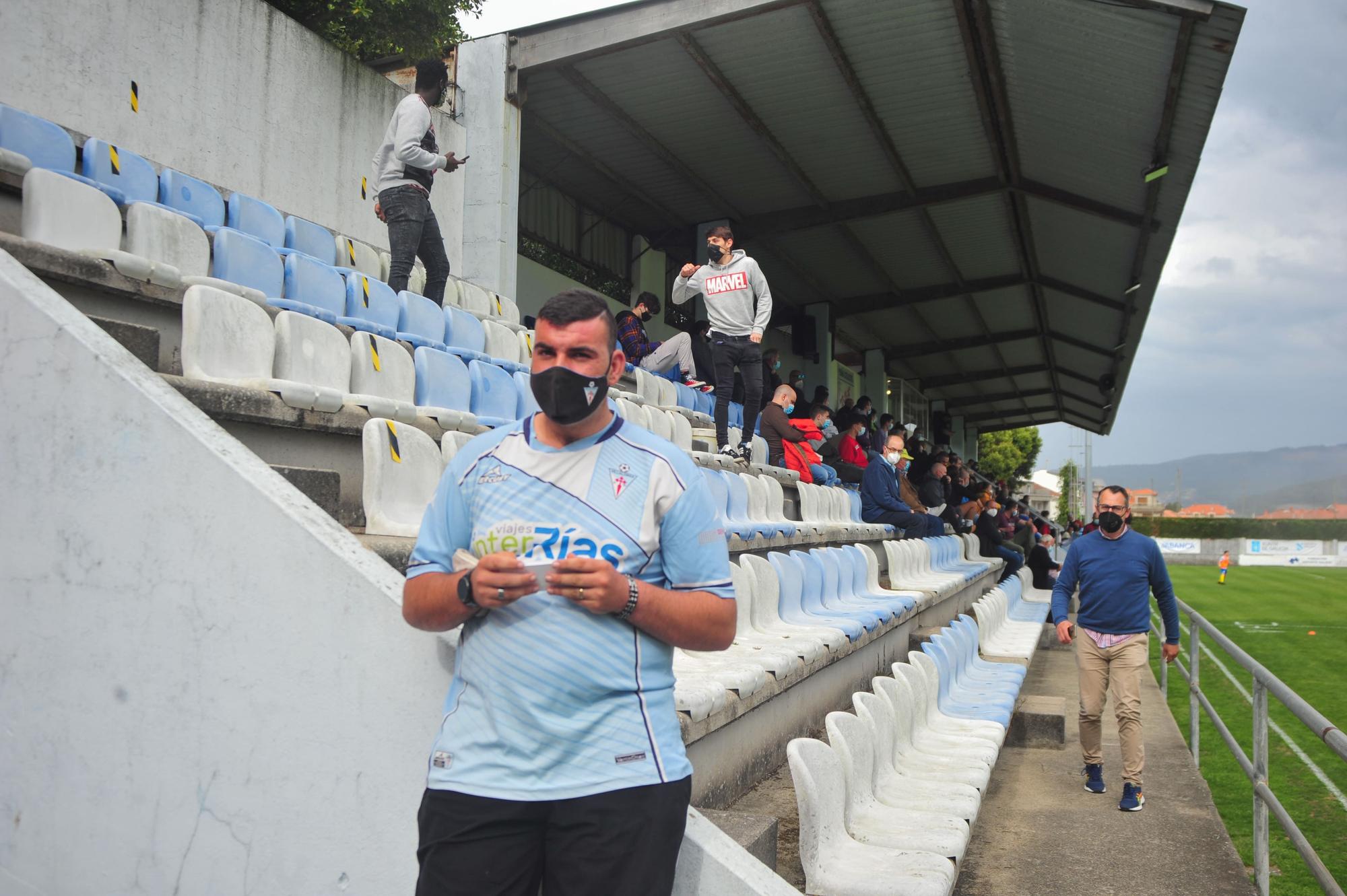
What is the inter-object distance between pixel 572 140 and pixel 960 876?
10.6 m

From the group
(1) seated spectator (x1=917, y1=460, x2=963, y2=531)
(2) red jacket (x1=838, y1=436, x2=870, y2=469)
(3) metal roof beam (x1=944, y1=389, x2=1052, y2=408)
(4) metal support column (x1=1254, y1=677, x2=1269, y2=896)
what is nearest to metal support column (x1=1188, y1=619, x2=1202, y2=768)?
(4) metal support column (x1=1254, y1=677, x2=1269, y2=896)

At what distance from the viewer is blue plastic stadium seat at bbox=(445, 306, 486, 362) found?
6207 mm

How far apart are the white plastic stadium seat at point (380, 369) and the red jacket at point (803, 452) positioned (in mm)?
4689

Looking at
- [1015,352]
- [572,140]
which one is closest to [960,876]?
[572,140]

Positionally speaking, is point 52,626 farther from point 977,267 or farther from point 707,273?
point 977,267

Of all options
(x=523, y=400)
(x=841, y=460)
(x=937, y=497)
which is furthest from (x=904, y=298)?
(x=523, y=400)

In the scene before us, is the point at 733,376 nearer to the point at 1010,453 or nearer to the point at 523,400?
the point at 523,400

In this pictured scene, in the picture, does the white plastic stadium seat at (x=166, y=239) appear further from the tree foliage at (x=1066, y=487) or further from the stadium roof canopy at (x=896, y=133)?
the tree foliage at (x=1066, y=487)

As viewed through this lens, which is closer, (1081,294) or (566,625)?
(566,625)

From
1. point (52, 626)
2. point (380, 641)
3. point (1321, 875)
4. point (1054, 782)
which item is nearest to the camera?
point (380, 641)

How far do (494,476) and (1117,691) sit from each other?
440cm

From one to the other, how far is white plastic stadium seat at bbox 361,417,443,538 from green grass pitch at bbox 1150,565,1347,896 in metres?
5.00

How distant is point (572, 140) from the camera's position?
1268cm

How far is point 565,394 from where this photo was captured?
1622 millimetres
